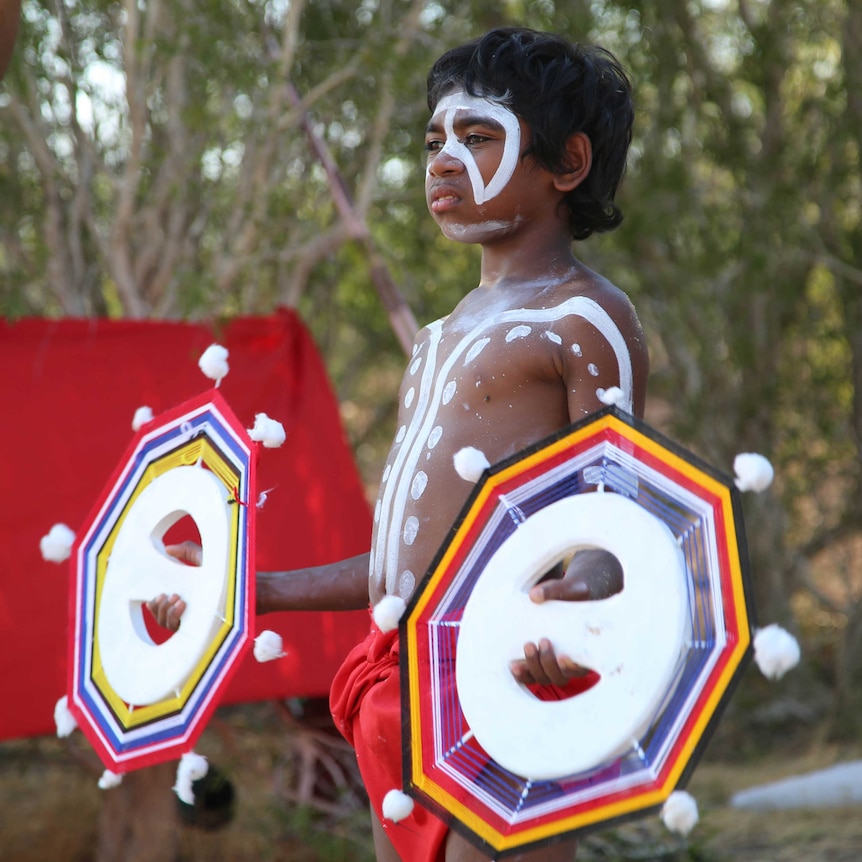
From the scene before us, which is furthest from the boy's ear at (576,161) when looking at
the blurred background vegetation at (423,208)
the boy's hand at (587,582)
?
the blurred background vegetation at (423,208)

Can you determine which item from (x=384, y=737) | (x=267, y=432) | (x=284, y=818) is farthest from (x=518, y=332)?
(x=284, y=818)

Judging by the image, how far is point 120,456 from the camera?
330 centimetres

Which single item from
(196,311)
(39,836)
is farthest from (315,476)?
(39,836)

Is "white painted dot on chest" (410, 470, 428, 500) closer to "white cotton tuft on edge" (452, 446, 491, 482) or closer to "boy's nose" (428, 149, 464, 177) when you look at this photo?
"white cotton tuft on edge" (452, 446, 491, 482)

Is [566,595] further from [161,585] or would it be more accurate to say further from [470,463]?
[161,585]

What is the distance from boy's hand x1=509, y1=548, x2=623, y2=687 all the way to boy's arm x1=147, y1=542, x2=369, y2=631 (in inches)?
19.7

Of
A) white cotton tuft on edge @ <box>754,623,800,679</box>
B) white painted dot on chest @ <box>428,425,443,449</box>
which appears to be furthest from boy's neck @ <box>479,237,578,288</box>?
white cotton tuft on edge @ <box>754,623,800,679</box>

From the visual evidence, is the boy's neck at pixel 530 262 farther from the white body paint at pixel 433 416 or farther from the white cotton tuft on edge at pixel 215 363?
the white cotton tuft on edge at pixel 215 363

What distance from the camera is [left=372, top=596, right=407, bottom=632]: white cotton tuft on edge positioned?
1526 mm

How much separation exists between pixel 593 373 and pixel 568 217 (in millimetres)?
337

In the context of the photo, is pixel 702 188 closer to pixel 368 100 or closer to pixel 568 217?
pixel 368 100

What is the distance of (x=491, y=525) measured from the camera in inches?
59.1

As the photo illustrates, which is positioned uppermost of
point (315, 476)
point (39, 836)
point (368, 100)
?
point (368, 100)

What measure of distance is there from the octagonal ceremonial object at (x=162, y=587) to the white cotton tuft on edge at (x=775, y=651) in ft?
2.33
